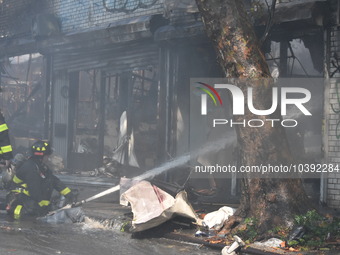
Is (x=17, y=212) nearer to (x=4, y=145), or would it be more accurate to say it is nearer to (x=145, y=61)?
(x=4, y=145)

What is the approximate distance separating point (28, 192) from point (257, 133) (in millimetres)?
4151

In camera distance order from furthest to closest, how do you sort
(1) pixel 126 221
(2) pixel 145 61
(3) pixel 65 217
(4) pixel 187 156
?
(2) pixel 145 61 < (4) pixel 187 156 < (3) pixel 65 217 < (1) pixel 126 221

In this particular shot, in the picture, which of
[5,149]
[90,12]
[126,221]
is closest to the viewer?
[126,221]

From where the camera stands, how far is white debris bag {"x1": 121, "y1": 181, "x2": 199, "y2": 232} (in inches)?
271

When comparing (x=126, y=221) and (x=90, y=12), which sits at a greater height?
(x=90, y=12)

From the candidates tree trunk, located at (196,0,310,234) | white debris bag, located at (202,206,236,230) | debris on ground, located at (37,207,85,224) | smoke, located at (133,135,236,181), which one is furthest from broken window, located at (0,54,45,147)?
tree trunk, located at (196,0,310,234)

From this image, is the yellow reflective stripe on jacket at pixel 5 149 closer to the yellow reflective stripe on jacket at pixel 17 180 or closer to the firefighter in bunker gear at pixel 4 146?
the firefighter in bunker gear at pixel 4 146

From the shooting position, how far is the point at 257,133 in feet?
22.2

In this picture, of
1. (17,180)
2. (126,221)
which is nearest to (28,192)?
(17,180)

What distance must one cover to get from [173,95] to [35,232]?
556cm

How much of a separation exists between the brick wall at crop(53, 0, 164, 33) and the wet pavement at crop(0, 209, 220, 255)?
6.61 m

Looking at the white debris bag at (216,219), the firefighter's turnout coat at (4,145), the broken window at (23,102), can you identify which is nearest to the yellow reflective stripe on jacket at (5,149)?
the firefighter's turnout coat at (4,145)

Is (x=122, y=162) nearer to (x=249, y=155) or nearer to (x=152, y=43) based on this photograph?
(x=152, y=43)

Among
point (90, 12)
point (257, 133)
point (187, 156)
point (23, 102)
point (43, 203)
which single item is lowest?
point (43, 203)
